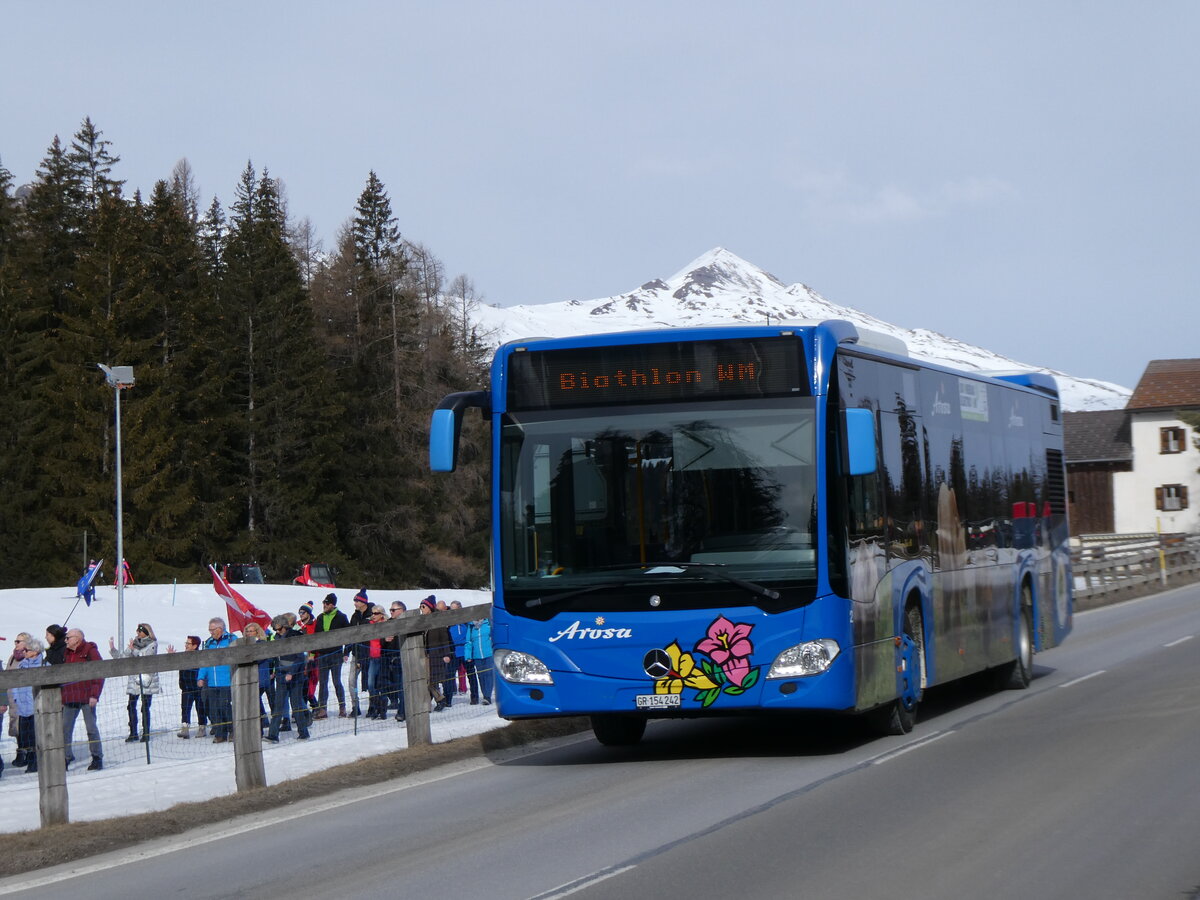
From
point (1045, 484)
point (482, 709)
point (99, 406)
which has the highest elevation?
point (99, 406)

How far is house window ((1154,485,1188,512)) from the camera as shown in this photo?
3342 inches

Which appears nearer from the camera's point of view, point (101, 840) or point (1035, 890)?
point (1035, 890)

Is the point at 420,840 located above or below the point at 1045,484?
below

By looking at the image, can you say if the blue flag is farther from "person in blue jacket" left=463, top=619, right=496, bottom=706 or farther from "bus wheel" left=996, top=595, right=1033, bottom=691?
"bus wheel" left=996, top=595, right=1033, bottom=691

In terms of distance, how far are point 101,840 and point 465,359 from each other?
73.0 metres

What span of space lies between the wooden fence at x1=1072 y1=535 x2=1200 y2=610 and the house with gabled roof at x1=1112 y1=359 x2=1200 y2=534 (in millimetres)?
34240

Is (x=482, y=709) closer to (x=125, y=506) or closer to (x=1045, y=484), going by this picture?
(x=1045, y=484)

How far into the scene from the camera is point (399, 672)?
19797mm

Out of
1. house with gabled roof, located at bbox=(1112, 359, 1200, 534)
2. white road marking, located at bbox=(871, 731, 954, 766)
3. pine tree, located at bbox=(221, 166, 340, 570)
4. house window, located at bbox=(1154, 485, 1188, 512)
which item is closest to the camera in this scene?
white road marking, located at bbox=(871, 731, 954, 766)

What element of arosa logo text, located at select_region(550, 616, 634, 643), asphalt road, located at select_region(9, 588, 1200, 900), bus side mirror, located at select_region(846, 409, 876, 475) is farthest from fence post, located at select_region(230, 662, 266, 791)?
bus side mirror, located at select_region(846, 409, 876, 475)

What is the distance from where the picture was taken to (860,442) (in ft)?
37.0

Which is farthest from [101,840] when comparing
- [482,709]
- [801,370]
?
[482,709]

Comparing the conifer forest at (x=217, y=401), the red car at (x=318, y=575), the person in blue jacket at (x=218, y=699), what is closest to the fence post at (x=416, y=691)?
the person in blue jacket at (x=218, y=699)

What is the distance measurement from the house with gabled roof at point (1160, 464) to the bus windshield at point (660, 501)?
77391 millimetres
